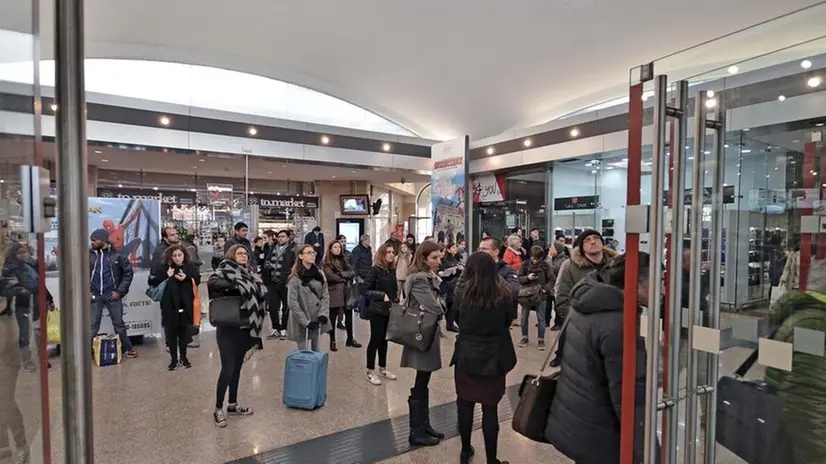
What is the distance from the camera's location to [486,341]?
9.23 feet

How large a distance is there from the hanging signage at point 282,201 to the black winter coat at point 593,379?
13779mm

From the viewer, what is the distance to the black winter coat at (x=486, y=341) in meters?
2.79

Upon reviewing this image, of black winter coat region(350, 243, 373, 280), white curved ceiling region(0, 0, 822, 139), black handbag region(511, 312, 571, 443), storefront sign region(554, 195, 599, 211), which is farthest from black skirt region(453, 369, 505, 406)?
storefront sign region(554, 195, 599, 211)

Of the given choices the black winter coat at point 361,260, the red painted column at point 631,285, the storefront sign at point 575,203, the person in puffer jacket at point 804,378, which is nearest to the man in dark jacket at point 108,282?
the black winter coat at point 361,260

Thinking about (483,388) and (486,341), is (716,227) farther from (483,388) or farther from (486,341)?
(483,388)

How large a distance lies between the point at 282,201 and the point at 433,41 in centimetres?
785

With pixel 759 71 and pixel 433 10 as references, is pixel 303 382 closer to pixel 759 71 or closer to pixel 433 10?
pixel 759 71

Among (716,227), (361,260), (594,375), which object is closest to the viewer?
(716,227)

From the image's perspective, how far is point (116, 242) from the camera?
649 cm

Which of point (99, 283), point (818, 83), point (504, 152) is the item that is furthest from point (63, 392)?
point (504, 152)

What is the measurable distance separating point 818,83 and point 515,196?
10391 mm

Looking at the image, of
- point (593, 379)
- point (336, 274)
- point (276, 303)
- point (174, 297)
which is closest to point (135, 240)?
point (174, 297)

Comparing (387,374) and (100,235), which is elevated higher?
(100,235)

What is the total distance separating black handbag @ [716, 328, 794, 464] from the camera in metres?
1.62
